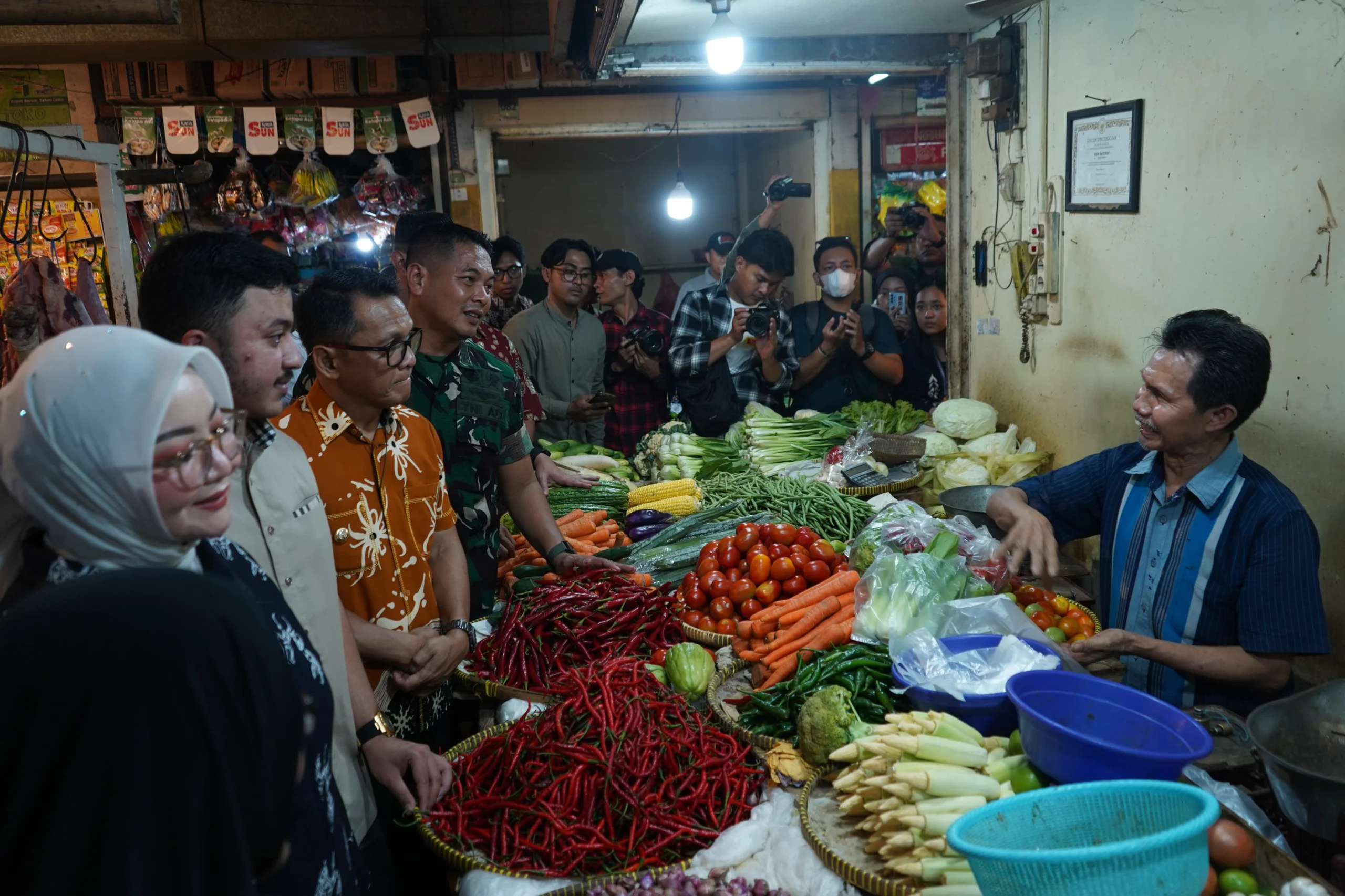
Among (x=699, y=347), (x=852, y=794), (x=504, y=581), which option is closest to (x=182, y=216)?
(x=699, y=347)

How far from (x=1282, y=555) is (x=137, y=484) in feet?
9.13

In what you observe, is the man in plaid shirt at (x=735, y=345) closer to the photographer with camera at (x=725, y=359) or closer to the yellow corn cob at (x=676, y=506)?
the photographer with camera at (x=725, y=359)

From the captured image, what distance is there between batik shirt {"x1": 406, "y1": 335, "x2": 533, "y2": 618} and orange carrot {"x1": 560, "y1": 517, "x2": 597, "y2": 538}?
0.90m

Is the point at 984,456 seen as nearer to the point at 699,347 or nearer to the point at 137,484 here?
the point at 699,347

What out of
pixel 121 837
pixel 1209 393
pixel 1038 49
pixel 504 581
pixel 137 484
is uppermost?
pixel 1038 49

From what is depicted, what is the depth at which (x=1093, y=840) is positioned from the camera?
1.62m

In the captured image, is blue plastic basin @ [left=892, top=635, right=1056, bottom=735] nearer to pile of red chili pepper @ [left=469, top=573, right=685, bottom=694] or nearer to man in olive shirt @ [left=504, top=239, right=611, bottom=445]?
pile of red chili pepper @ [left=469, top=573, right=685, bottom=694]

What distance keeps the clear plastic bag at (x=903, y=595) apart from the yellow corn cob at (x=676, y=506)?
6.56ft

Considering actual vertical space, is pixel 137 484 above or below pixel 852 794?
above

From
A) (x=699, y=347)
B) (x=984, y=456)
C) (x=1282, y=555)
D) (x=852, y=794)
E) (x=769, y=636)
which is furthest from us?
(x=699, y=347)

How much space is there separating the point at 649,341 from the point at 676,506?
177cm

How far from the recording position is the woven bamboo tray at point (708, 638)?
3285 millimetres

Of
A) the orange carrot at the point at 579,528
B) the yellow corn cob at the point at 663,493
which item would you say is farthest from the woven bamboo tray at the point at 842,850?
the yellow corn cob at the point at 663,493

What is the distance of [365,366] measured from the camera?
267cm
